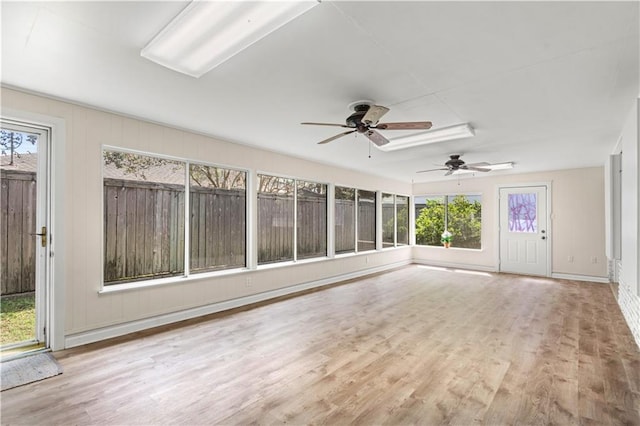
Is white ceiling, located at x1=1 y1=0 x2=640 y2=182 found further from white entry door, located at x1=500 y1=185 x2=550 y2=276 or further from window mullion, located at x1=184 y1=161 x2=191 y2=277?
white entry door, located at x1=500 y1=185 x2=550 y2=276

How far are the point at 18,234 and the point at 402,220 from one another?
313 inches

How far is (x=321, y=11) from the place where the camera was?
1.70 metres

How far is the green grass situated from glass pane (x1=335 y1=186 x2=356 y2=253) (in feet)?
15.5

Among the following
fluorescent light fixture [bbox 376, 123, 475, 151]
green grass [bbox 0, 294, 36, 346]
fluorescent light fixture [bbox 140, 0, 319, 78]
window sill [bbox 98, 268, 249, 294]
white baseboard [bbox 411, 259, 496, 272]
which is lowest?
white baseboard [bbox 411, 259, 496, 272]

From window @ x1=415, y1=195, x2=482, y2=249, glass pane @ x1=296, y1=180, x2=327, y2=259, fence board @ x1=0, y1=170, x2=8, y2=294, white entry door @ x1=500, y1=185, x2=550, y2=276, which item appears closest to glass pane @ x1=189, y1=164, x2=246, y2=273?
glass pane @ x1=296, y1=180, x2=327, y2=259

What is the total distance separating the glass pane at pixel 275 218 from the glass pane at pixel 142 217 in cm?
130

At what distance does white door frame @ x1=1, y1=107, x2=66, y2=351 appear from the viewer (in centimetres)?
294

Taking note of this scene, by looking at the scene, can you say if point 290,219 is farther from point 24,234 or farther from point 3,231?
point 3,231

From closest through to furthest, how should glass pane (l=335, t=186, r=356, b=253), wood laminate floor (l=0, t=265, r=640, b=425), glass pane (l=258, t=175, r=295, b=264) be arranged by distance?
wood laminate floor (l=0, t=265, r=640, b=425), glass pane (l=258, t=175, r=295, b=264), glass pane (l=335, t=186, r=356, b=253)

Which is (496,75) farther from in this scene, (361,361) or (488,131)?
(361,361)

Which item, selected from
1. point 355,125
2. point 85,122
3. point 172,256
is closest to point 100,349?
point 172,256

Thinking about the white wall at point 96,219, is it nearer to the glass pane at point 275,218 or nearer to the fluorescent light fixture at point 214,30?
the glass pane at point 275,218

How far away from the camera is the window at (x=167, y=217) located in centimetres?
347

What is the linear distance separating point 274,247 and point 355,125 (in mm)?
2832
